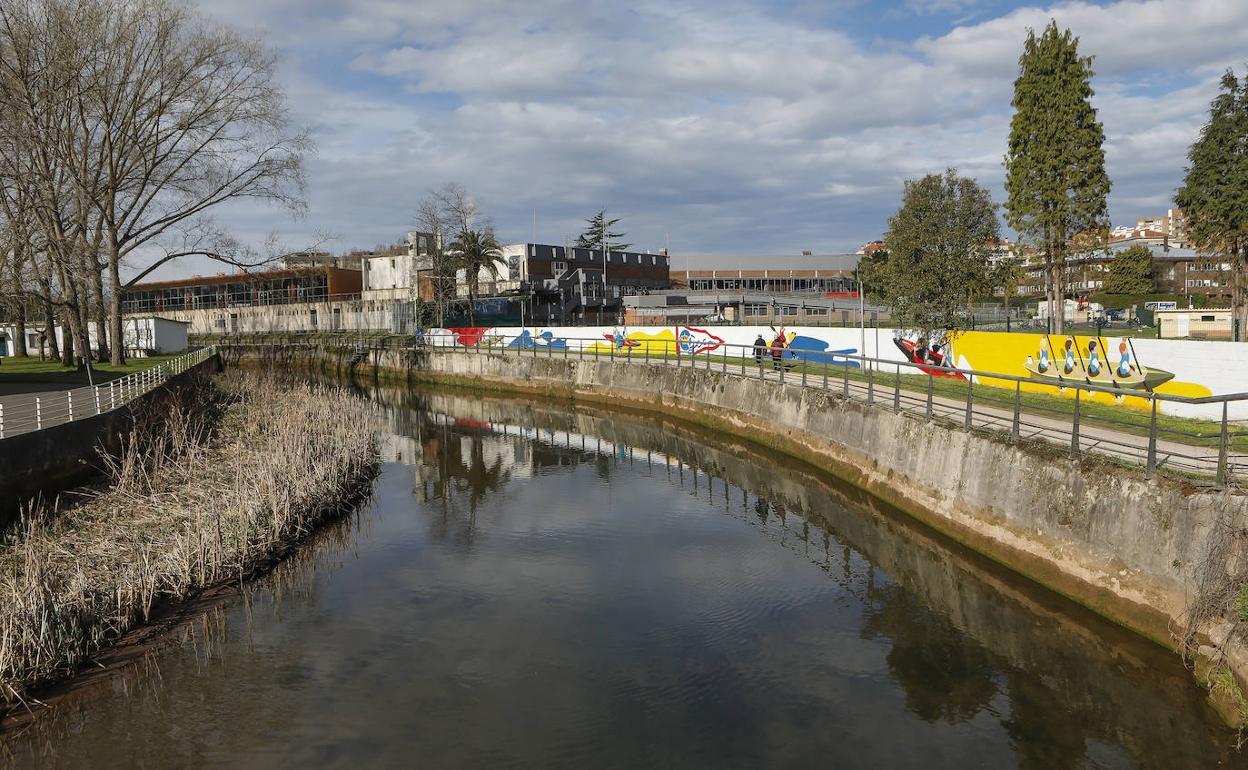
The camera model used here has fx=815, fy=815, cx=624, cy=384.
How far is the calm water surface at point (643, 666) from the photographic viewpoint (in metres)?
9.22

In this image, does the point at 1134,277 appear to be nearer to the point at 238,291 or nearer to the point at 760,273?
the point at 760,273

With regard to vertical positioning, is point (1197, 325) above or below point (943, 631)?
above

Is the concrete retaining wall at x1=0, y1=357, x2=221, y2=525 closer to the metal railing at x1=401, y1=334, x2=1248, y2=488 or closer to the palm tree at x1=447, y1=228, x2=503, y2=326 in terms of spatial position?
the metal railing at x1=401, y1=334, x2=1248, y2=488

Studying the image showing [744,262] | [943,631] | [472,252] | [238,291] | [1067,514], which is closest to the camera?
[943,631]

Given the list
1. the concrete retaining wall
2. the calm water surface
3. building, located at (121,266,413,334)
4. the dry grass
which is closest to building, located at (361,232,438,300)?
building, located at (121,266,413,334)

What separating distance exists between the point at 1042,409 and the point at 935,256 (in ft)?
37.8

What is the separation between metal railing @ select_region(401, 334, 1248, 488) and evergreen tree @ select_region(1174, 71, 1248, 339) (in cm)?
1019

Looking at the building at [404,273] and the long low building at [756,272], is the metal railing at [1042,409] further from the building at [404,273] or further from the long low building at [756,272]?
the long low building at [756,272]

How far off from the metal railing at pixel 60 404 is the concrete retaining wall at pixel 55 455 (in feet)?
0.84

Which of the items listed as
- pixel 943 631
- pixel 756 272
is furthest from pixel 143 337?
pixel 756 272

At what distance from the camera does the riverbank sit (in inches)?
391

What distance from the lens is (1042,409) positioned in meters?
18.2

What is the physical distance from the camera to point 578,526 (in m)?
18.7

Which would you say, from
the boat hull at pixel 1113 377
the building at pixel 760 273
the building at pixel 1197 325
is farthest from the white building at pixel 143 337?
the building at pixel 1197 325
